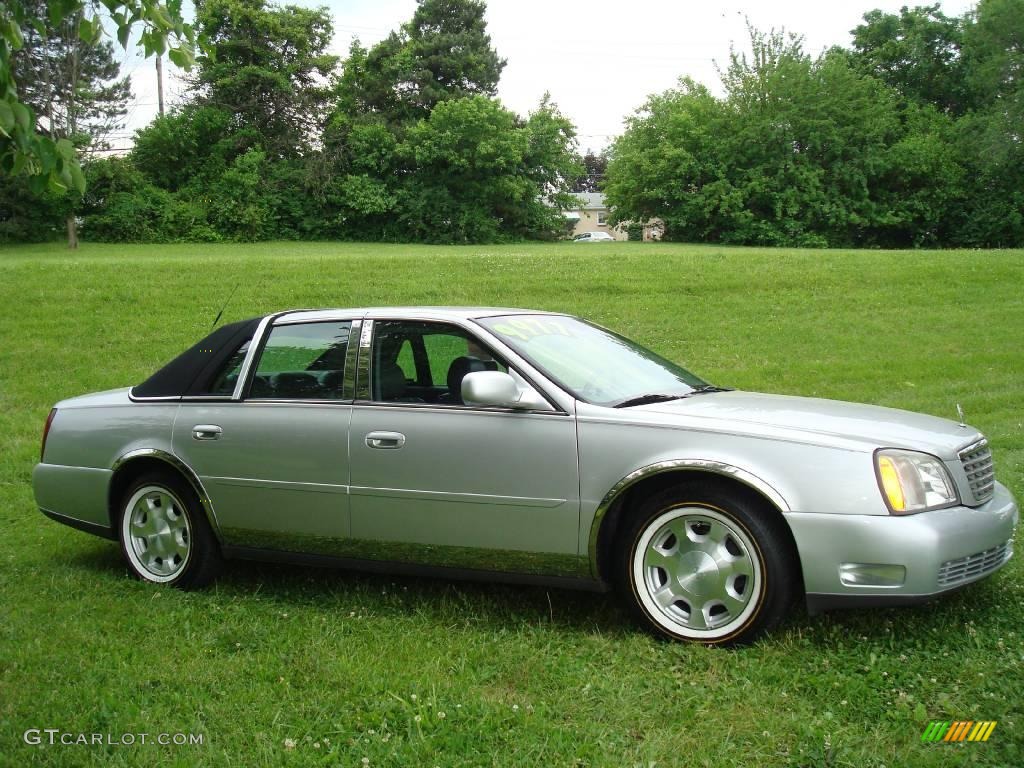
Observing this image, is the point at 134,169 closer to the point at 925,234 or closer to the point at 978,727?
the point at 925,234

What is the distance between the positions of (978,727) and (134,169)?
4101cm

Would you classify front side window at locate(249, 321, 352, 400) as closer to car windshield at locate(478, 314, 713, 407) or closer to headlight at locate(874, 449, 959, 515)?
car windshield at locate(478, 314, 713, 407)

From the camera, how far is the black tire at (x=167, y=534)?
528 cm

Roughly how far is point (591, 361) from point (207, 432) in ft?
6.90

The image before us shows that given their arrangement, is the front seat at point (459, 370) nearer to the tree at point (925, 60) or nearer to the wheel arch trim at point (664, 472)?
the wheel arch trim at point (664, 472)

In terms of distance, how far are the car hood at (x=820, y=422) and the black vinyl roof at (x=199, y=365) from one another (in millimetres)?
2434

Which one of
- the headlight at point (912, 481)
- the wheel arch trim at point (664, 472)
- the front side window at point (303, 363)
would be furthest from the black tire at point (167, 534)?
the headlight at point (912, 481)

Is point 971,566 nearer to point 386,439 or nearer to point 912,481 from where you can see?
point 912,481

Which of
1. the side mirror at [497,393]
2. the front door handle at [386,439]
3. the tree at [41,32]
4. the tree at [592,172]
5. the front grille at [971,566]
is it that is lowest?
the front grille at [971,566]

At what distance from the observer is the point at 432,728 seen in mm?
3438

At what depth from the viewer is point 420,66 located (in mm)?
46188

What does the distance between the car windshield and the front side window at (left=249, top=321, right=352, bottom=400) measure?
2.66 ft

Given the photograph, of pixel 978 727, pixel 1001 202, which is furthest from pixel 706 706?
pixel 1001 202

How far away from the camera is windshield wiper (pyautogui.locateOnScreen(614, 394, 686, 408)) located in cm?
452
